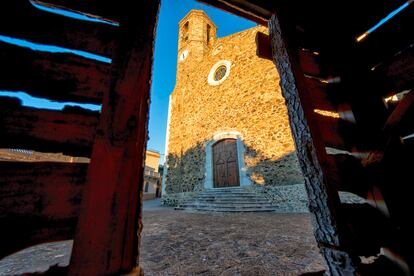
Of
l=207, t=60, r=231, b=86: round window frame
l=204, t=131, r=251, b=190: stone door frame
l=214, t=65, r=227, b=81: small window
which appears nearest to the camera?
l=204, t=131, r=251, b=190: stone door frame

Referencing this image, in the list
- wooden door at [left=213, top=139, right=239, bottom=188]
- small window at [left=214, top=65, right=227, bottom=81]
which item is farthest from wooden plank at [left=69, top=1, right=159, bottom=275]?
small window at [left=214, top=65, right=227, bottom=81]

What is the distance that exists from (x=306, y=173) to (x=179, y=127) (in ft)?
30.2

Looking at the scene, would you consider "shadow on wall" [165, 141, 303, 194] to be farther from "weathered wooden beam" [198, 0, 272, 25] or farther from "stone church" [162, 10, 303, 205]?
"weathered wooden beam" [198, 0, 272, 25]

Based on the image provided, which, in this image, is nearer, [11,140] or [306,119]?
[11,140]

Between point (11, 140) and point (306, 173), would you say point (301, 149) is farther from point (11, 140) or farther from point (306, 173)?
point (11, 140)

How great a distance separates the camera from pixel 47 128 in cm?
66

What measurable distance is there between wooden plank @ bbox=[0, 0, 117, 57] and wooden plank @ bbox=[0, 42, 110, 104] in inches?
3.5

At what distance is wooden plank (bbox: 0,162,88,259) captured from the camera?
54 centimetres

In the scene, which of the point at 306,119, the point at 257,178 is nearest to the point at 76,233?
the point at 306,119

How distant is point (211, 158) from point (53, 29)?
7.36 meters

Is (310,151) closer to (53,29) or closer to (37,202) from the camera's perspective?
(37,202)

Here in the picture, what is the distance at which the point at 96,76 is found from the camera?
2.47 ft

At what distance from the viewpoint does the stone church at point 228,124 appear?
624cm

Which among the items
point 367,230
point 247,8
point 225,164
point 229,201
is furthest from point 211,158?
point 367,230
